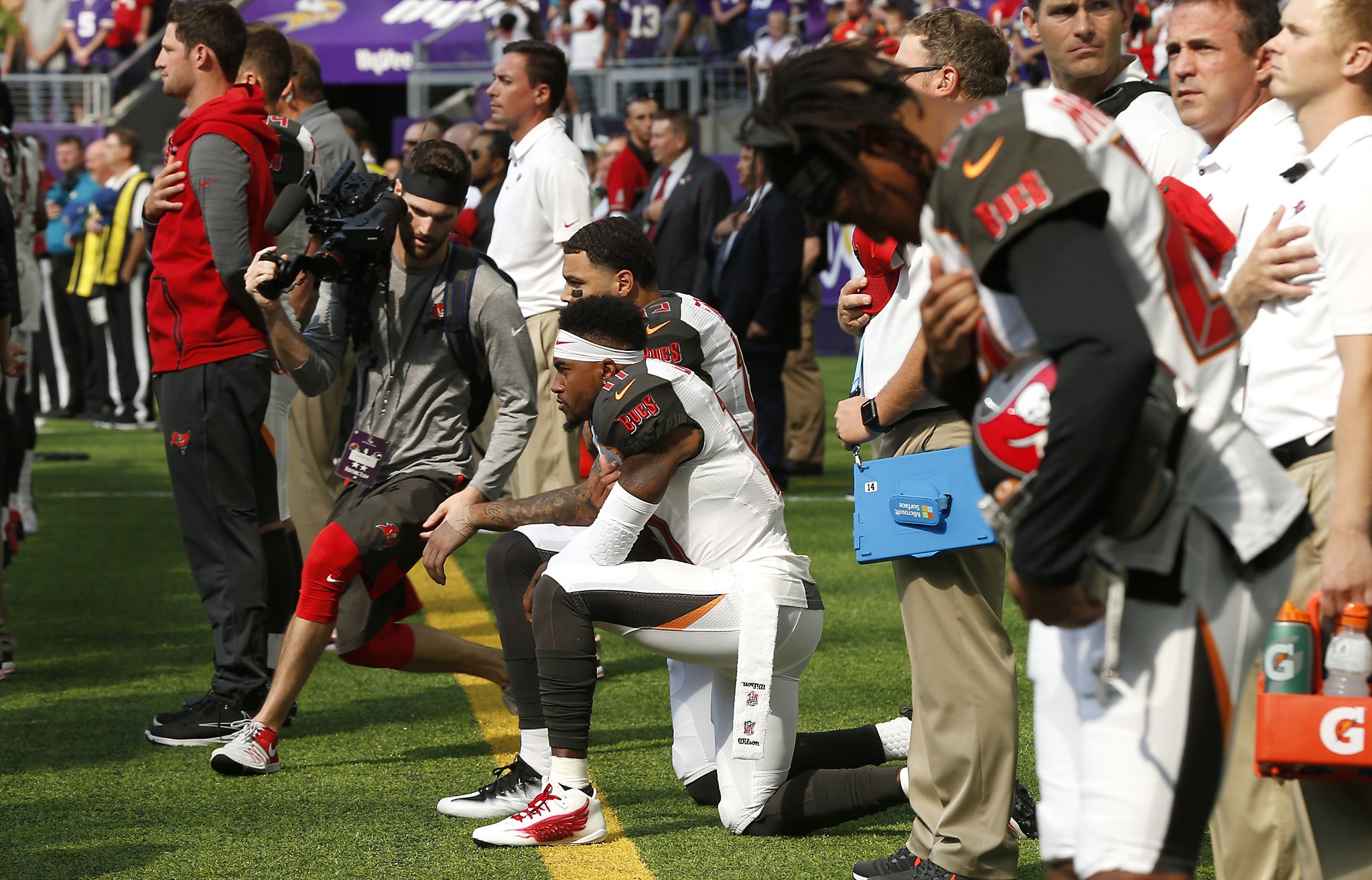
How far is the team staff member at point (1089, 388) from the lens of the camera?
216 cm

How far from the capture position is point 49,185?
1652 centimetres

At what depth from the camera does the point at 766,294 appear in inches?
439

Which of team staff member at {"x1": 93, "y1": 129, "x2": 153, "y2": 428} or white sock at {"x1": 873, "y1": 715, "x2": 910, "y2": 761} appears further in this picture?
team staff member at {"x1": 93, "y1": 129, "x2": 153, "y2": 428}

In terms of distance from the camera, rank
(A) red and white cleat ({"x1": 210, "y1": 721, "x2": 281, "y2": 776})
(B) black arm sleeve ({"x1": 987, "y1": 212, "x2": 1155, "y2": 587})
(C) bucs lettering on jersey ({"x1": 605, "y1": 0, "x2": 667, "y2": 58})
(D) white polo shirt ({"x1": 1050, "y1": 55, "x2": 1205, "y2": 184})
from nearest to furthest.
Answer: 1. (B) black arm sleeve ({"x1": 987, "y1": 212, "x2": 1155, "y2": 587})
2. (D) white polo shirt ({"x1": 1050, "y1": 55, "x2": 1205, "y2": 184})
3. (A) red and white cleat ({"x1": 210, "y1": 721, "x2": 281, "y2": 776})
4. (C) bucs lettering on jersey ({"x1": 605, "y1": 0, "x2": 667, "y2": 58})

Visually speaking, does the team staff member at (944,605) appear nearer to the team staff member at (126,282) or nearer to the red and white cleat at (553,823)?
the red and white cleat at (553,823)

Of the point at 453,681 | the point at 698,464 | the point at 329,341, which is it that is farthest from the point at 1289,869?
the point at 453,681

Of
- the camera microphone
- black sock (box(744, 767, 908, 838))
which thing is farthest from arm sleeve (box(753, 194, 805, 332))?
black sock (box(744, 767, 908, 838))

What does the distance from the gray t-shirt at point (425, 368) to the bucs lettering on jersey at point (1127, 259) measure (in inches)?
117

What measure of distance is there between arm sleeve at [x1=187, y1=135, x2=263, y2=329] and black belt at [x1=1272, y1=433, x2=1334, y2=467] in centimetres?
350

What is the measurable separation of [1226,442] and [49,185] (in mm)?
16178

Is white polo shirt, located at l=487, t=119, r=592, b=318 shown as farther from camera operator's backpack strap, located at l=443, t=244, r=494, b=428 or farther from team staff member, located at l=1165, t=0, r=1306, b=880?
team staff member, located at l=1165, t=0, r=1306, b=880

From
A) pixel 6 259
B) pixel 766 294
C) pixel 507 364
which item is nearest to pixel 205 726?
pixel 507 364

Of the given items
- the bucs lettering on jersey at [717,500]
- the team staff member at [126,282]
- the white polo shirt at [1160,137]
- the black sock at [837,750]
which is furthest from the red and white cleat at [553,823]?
the team staff member at [126,282]

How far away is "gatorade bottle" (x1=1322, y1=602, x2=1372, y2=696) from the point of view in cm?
296
